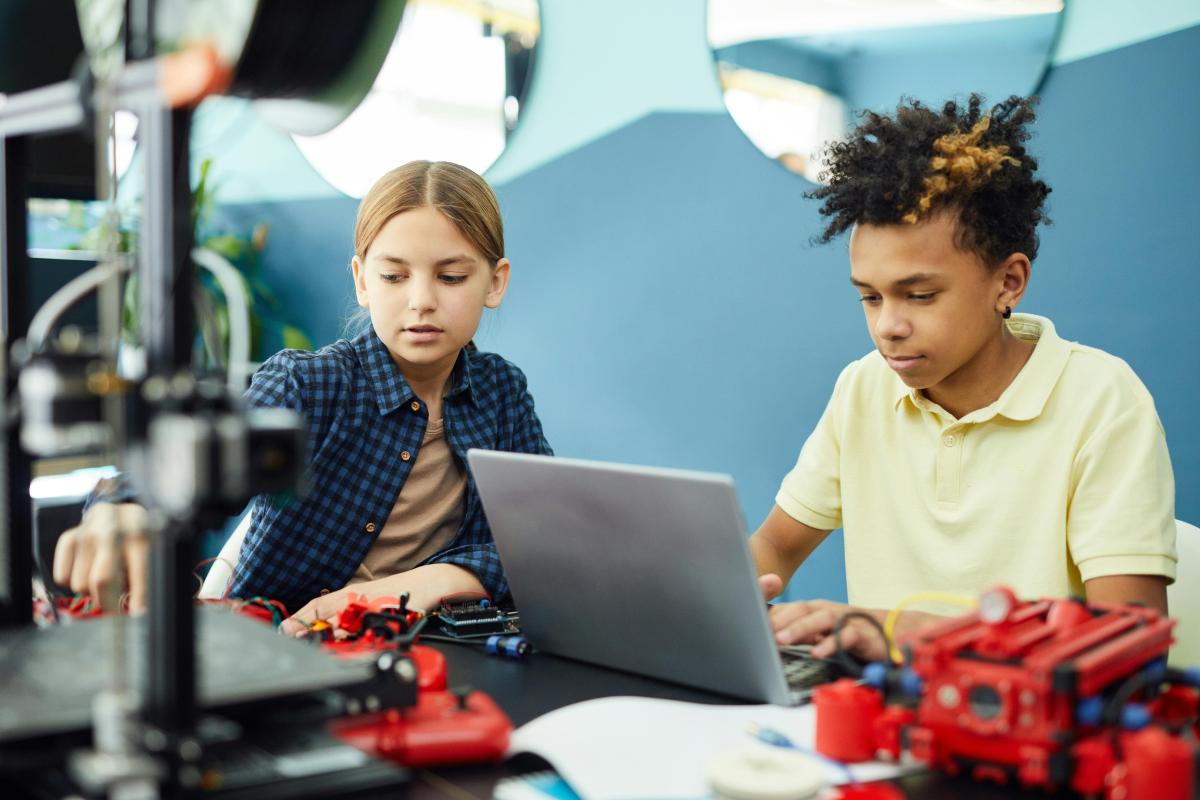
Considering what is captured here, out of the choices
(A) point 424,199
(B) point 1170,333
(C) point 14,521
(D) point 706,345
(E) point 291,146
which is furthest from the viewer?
(E) point 291,146

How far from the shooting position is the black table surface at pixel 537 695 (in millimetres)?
809

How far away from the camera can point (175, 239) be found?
623 mm

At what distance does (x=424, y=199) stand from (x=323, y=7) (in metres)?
0.98

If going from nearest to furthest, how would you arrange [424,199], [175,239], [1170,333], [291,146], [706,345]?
1. [175,239]
2. [424,199]
3. [1170,333]
4. [706,345]
5. [291,146]

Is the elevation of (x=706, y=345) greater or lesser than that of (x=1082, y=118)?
lesser

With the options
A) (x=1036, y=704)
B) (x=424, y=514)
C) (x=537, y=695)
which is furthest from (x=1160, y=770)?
(x=424, y=514)

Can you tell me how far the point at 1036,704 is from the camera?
2.51ft

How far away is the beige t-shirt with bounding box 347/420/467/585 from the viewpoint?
5.39 feet

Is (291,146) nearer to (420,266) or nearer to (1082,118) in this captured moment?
(420,266)

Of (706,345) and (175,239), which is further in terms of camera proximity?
(706,345)

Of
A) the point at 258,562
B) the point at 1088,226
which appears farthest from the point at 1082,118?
the point at 258,562

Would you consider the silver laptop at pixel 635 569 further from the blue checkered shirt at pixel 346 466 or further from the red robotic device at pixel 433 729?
the blue checkered shirt at pixel 346 466

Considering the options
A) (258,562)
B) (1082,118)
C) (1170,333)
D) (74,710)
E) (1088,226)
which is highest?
(1082,118)

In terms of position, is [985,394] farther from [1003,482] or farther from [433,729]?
[433,729]
